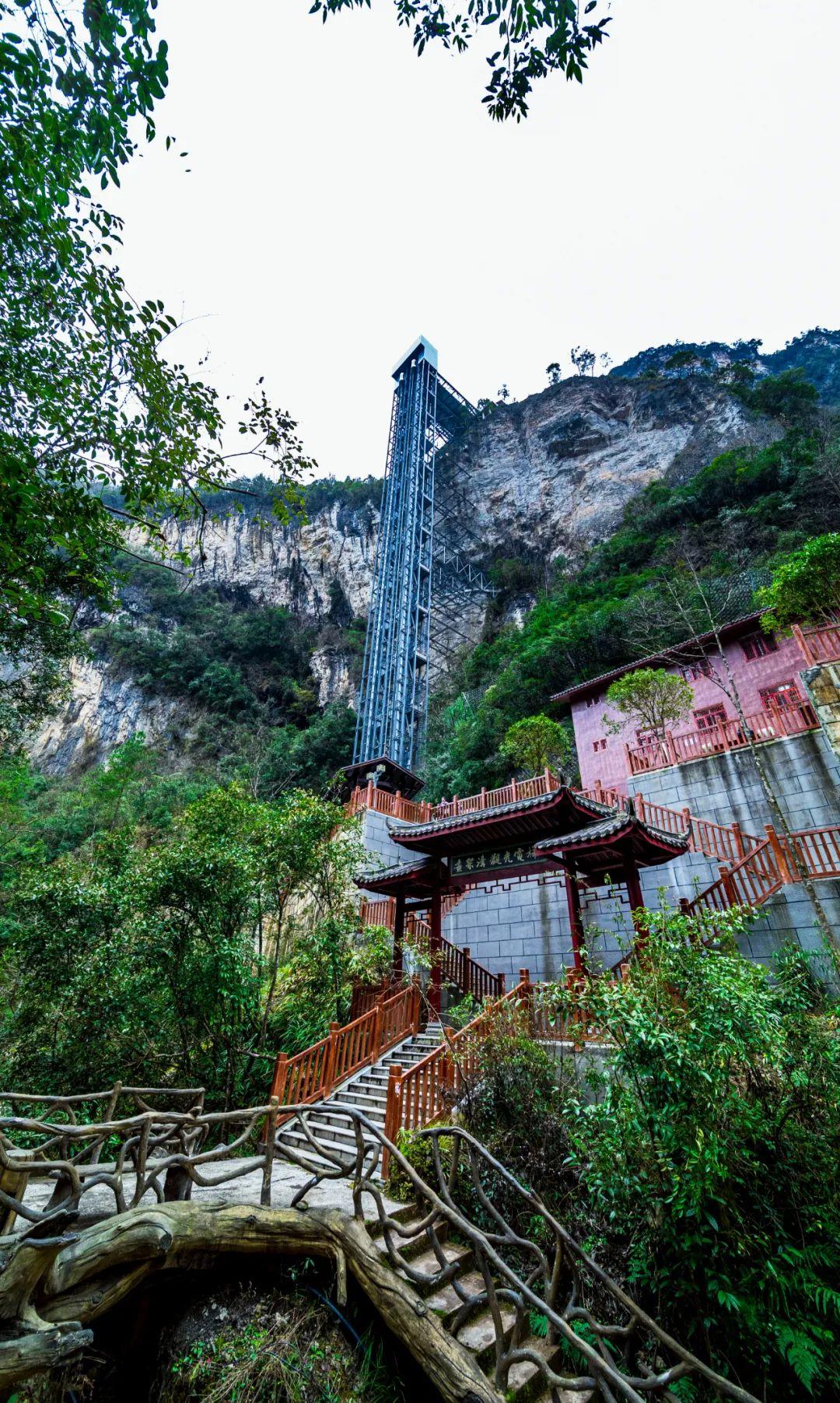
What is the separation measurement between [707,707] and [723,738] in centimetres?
638

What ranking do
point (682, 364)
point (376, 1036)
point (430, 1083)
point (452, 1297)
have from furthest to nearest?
1. point (682, 364)
2. point (376, 1036)
3. point (430, 1083)
4. point (452, 1297)

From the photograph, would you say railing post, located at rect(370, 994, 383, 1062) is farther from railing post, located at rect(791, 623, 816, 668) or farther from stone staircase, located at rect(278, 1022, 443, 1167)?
railing post, located at rect(791, 623, 816, 668)

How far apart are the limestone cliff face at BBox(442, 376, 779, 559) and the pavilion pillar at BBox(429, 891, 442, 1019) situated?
2164 cm

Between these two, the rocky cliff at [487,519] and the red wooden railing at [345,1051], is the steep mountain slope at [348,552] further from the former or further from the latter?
the red wooden railing at [345,1051]

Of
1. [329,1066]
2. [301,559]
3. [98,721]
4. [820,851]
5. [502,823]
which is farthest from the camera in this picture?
[301,559]

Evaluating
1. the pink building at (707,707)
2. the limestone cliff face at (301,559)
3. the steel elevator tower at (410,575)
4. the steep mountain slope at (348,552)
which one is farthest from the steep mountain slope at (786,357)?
the pink building at (707,707)

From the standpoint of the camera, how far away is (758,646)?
14711mm

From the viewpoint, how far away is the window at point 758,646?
14336 millimetres

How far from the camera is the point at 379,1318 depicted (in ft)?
11.4

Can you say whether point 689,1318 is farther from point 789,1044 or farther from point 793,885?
point 793,885

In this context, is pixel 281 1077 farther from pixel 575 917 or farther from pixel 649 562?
pixel 649 562

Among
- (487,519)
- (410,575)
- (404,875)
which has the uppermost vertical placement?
(487,519)

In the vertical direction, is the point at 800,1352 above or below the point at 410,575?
below

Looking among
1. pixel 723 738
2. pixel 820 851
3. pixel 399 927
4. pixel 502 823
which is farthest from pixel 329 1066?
pixel 723 738
